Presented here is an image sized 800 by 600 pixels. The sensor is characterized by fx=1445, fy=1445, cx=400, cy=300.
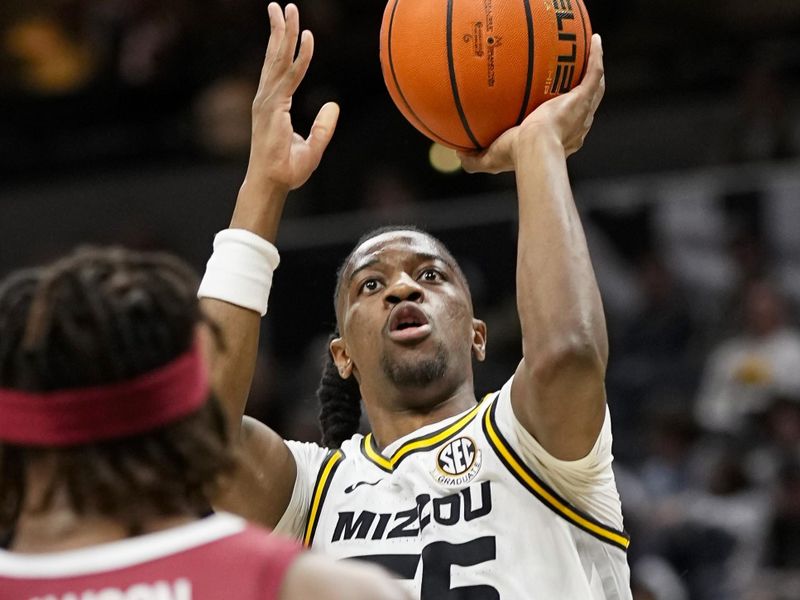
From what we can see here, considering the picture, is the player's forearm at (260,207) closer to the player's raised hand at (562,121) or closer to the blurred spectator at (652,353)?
the player's raised hand at (562,121)

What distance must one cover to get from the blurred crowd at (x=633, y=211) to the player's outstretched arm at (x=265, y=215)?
259cm

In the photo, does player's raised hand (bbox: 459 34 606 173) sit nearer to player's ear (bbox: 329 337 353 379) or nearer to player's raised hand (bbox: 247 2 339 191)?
player's raised hand (bbox: 247 2 339 191)

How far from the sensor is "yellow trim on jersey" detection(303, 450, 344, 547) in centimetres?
384

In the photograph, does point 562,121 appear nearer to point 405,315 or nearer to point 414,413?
point 405,315

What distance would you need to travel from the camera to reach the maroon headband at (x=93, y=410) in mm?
1946

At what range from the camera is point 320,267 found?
8375mm

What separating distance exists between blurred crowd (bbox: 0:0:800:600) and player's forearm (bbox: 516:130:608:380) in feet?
10.1

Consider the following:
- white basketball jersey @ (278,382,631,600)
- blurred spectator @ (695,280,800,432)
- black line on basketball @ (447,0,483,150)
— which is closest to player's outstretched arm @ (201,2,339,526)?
white basketball jersey @ (278,382,631,600)

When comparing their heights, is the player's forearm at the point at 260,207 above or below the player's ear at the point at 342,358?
above

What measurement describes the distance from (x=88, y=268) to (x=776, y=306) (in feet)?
21.5

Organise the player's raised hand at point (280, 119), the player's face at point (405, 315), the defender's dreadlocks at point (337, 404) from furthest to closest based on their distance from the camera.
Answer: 1. the defender's dreadlocks at point (337, 404)
2. the player's face at point (405, 315)
3. the player's raised hand at point (280, 119)

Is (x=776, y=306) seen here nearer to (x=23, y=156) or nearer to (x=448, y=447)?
(x=448, y=447)

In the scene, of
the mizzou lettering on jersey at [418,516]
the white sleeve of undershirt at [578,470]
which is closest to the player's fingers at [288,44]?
the white sleeve of undershirt at [578,470]

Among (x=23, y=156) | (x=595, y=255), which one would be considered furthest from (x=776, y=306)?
(x=23, y=156)
